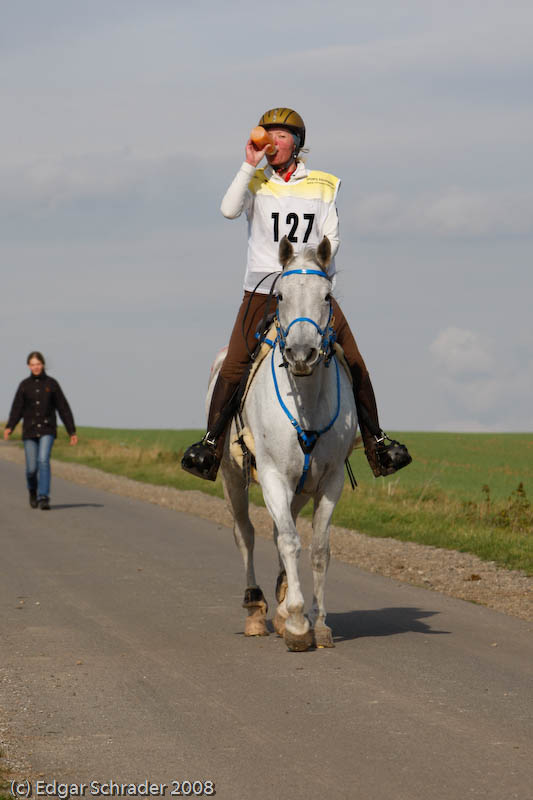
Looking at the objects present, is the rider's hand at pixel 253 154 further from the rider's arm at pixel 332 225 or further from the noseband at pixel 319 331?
the noseband at pixel 319 331

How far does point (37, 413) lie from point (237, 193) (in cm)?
1350

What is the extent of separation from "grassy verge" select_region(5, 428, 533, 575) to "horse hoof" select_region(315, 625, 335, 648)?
186 inches

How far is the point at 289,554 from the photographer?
838 centimetres

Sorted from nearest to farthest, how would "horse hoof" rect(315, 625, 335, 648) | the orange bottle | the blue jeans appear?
1. "horse hoof" rect(315, 625, 335, 648)
2. the orange bottle
3. the blue jeans

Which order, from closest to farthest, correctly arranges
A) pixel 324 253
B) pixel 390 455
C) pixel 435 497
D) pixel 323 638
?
pixel 324 253
pixel 323 638
pixel 390 455
pixel 435 497

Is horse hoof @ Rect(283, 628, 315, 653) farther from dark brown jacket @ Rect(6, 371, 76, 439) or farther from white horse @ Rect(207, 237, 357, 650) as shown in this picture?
dark brown jacket @ Rect(6, 371, 76, 439)

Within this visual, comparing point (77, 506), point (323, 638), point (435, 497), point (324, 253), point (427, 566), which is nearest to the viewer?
point (324, 253)

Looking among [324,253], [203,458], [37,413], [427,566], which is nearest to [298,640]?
[203,458]

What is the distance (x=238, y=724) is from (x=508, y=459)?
37275 mm

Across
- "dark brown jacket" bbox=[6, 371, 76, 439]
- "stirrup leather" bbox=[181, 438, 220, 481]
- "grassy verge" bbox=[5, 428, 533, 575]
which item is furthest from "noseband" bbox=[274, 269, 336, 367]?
"dark brown jacket" bbox=[6, 371, 76, 439]

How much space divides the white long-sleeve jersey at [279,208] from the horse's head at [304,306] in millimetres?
628

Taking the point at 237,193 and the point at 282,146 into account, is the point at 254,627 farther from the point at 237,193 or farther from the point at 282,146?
the point at 282,146

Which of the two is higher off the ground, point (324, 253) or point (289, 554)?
point (324, 253)

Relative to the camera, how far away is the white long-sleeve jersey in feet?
29.4
